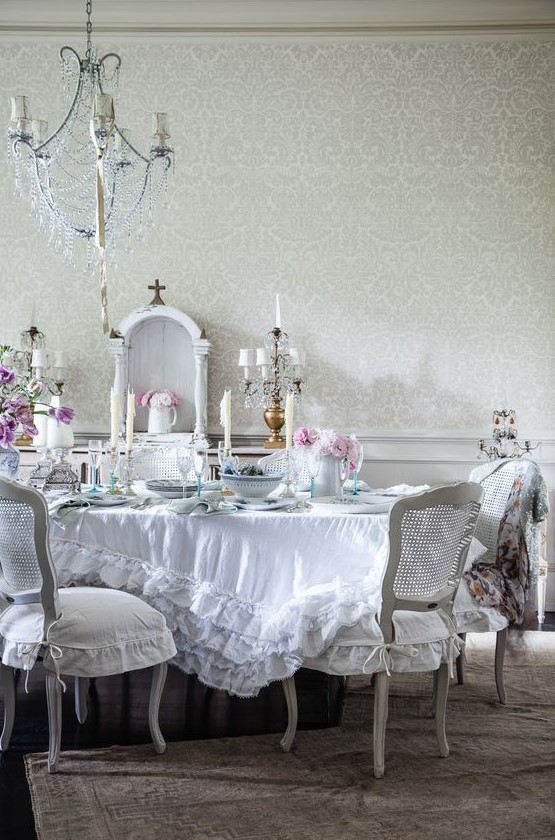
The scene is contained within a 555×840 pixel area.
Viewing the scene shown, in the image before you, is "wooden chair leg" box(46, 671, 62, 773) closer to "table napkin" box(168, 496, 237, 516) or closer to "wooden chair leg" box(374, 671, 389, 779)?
"table napkin" box(168, 496, 237, 516)

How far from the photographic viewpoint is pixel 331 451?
11.4 feet

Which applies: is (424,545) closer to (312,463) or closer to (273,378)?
(312,463)

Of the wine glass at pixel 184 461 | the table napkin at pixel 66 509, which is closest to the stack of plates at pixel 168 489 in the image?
the wine glass at pixel 184 461

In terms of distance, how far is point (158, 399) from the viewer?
5387 millimetres

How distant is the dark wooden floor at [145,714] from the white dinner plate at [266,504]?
76 cm

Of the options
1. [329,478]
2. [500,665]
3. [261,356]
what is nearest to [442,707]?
[500,665]

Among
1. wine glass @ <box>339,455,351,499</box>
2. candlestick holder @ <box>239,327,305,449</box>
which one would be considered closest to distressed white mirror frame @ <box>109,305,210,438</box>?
candlestick holder @ <box>239,327,305,449</box>

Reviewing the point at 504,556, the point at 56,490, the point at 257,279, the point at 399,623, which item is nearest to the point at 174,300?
the point at 257,279

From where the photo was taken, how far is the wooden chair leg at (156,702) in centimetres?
282

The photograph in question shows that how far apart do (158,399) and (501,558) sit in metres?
2.61

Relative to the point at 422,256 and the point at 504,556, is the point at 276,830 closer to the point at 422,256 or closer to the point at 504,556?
the point at 504,556

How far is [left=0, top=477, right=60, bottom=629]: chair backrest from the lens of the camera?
104 inches

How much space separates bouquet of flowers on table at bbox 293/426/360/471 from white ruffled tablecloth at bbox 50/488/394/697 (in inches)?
13.6

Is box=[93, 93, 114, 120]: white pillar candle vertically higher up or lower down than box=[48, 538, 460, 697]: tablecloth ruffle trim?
higher up
